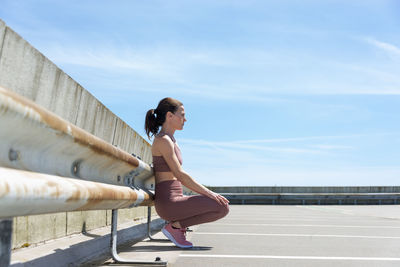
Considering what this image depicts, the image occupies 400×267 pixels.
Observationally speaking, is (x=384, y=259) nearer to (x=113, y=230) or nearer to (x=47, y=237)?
(x=113, y=230)

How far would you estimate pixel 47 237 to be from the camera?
4141 millimetres

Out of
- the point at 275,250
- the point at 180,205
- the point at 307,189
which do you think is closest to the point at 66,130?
the point at 180,205

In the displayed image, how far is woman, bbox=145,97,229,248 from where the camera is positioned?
4781 mm

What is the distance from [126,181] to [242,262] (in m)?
1.18

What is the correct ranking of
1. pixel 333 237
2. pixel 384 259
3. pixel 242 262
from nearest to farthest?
pixel 242 262, pixel 384 259, pixel 333 237

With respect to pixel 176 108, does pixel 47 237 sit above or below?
below

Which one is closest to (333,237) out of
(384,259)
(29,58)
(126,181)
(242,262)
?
(384,259)

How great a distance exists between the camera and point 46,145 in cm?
229

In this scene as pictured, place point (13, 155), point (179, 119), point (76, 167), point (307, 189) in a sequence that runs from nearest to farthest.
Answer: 1. point (13, 155)
2. point (76, 167)
3. point (179, 119)
4. point (307, 189)

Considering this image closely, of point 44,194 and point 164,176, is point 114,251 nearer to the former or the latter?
point 164,176

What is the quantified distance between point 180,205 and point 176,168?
1.21 feet

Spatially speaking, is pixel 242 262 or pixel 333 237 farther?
pixel 333 237

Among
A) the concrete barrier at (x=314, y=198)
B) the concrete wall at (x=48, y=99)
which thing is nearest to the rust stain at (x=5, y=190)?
the concrete wall at (x=48, y=99)

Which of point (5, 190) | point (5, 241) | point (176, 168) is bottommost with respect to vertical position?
point (5, 241)
